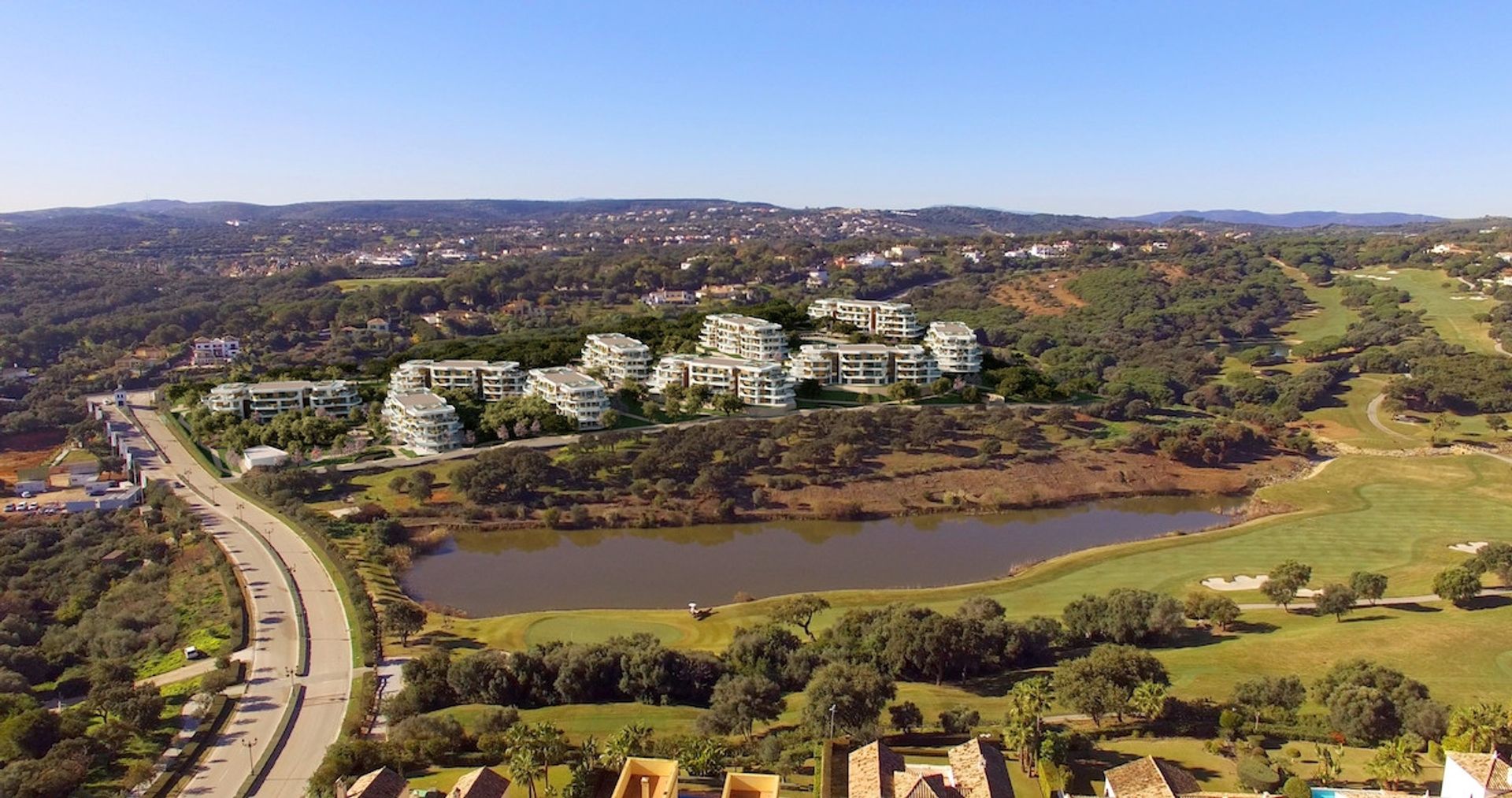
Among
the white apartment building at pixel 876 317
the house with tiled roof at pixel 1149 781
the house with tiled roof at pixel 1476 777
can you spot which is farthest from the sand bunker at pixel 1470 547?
the white apartment building at pixel 876 317

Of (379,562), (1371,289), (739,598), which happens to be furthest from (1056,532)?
(1371,289)

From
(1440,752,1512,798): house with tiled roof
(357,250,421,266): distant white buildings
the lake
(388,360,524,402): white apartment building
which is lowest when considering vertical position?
the lake

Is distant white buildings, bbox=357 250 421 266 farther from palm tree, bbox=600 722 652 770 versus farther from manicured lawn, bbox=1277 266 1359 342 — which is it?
palm tree, bbox=600 722 652 770

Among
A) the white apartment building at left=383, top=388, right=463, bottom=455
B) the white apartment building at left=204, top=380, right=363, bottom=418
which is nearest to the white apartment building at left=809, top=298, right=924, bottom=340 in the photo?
the white apartment building at left=383, top=388, right=463, bottom=455

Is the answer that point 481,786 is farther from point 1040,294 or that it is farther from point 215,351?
point 1040,294

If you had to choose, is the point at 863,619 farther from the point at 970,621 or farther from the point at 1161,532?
the point at 1161,532

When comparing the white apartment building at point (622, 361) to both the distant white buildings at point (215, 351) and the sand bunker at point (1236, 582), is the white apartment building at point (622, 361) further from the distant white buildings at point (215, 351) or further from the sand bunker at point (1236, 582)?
the sand bunker at point (1236, 582)
